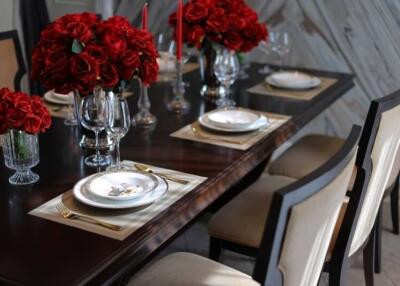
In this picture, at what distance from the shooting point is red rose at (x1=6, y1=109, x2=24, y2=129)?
1.39 m

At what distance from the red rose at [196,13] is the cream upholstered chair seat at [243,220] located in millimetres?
706

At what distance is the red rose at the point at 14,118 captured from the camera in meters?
1.39

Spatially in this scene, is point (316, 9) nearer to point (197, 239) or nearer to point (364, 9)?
point (364, 9)

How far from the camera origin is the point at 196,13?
2.16 meters

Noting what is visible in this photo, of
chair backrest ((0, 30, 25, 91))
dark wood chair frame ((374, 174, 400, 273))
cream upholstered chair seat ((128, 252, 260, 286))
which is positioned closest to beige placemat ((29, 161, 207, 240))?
cream upholstered chair seat ((128, 252, 260, 286))

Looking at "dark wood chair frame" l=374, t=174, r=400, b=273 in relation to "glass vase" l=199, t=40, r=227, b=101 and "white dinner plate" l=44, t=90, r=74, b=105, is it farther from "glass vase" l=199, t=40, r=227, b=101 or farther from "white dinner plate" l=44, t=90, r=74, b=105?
"white dinner plate" l=44, t=90, r=74, b=105

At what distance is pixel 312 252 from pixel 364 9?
6.74 feet

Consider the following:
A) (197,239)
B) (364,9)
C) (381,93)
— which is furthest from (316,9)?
(197,239)

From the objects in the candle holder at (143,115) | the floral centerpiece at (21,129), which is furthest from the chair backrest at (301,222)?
the candle holder at (143,115)

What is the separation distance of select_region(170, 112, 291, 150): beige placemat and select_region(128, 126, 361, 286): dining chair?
0.46 metres

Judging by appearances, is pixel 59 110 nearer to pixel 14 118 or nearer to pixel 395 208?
pixel 14 118

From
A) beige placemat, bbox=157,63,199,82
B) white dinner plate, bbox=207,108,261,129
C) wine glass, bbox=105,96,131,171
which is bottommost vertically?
white dinner plate, bbox=207,108,261,129

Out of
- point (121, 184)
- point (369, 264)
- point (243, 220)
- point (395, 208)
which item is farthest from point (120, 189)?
point (395, 208)

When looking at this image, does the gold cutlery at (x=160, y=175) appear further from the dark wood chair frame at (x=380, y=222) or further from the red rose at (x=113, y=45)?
the dark wood chair frame at (x=380, y=222)
